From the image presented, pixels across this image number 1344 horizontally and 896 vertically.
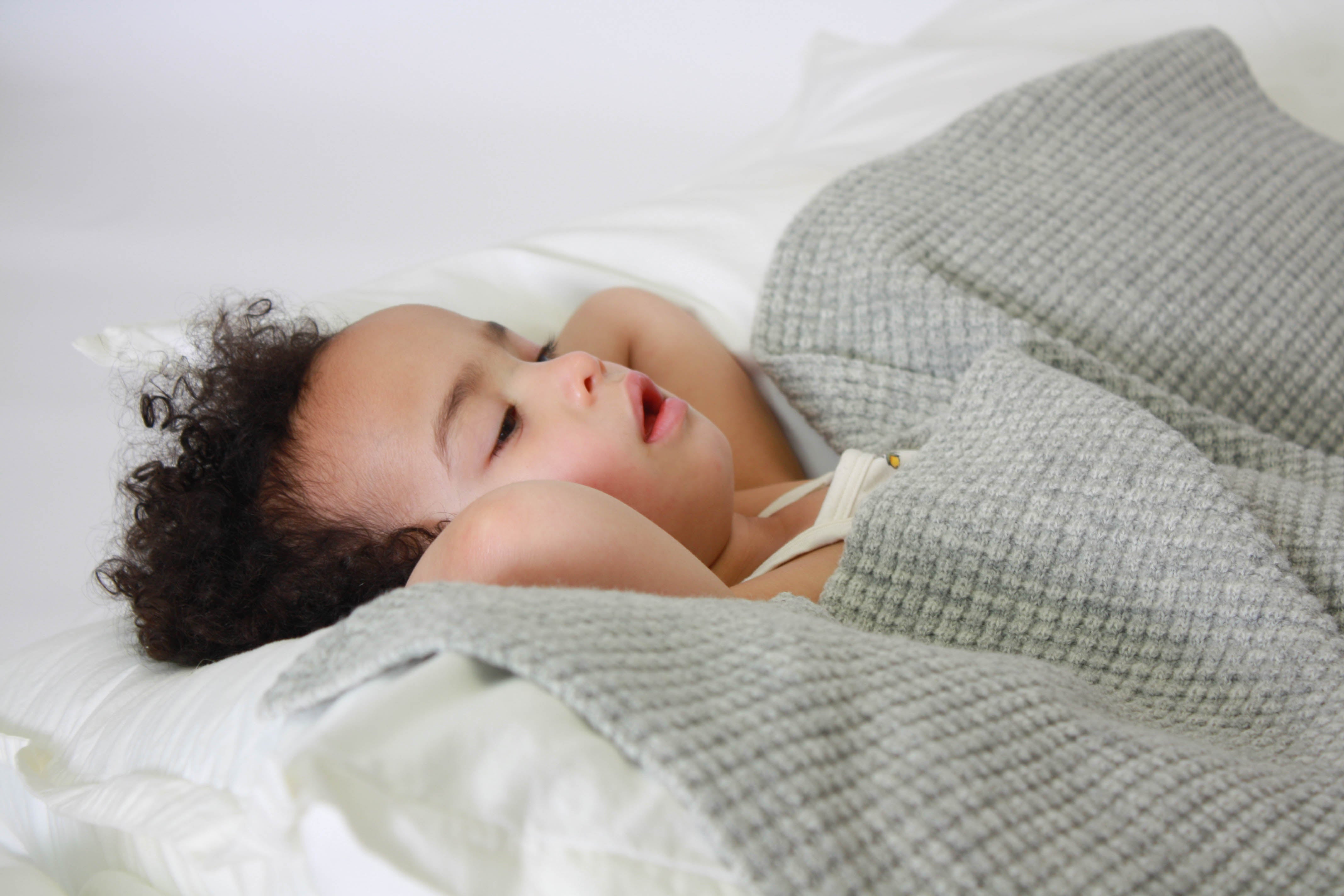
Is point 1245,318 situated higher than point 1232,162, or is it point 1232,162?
point 1232,162

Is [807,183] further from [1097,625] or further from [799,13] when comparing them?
[799,13]

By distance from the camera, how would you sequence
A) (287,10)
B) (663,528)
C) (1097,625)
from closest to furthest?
(1097,625)
(663,528)
(287,10)

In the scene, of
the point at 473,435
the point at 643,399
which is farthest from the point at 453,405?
the point at 643,399

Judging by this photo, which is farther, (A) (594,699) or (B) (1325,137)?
(B) (1325,137)

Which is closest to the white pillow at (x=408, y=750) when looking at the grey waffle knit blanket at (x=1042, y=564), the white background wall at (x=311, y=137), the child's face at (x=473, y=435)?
the grey waffle knit blanket at (x=1042, y=564)

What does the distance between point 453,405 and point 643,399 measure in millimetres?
182

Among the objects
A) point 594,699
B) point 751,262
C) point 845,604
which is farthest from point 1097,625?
point 751,262

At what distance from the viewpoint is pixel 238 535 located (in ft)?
2.93

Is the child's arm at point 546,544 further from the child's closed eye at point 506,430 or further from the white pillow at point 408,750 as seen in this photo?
the child's closed eye at point 506,430

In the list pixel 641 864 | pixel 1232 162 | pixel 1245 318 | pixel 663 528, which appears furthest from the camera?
pixel 1232 162

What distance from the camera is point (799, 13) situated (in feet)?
7.66

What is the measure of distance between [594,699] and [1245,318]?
856 mm

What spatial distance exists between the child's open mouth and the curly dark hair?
0.21 m

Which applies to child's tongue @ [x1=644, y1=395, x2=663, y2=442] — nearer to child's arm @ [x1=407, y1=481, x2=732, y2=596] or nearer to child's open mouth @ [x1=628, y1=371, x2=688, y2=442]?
child's open mouth @ [x1=628, y1=371, x2=688, y2=442]
